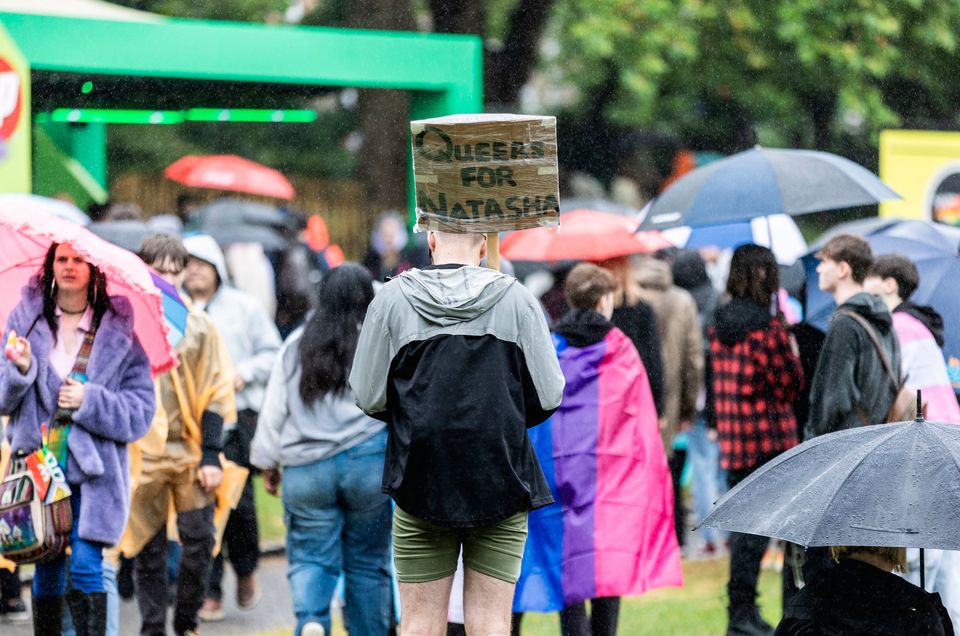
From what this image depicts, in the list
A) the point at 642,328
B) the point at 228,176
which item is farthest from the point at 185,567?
the point at 228,176

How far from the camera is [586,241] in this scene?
26.8 ft

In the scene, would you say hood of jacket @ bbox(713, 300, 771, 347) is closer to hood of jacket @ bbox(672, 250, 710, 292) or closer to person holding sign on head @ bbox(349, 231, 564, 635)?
person holding sign on head @ bbox(349, 231, 564, 635)

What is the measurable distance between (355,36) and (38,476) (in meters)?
6.15

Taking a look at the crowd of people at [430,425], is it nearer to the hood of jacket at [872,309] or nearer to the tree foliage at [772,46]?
the hood of jacket at [872,309]

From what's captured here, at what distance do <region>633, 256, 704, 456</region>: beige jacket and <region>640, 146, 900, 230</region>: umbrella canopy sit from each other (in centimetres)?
191

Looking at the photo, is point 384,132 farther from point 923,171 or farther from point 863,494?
point 863,494

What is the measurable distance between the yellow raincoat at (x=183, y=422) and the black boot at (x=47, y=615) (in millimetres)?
931

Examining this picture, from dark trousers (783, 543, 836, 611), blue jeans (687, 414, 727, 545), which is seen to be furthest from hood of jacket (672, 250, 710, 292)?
dark trousers (783, 543, 836, 611)

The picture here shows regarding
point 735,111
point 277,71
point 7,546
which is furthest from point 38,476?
point 735,111

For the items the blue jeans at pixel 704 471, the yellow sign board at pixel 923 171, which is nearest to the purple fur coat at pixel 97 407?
the blue jeans at pixel 704 471

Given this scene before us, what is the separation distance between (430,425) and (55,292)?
2257 millimetres

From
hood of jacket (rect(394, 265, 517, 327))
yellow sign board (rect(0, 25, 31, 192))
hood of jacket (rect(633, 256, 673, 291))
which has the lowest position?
hood of jacket (rect(394, 265, 517, 327))

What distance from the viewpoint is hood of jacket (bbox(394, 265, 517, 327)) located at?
14.3 feet

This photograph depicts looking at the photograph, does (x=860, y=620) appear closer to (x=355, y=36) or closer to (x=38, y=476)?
(x=38, y=476)
